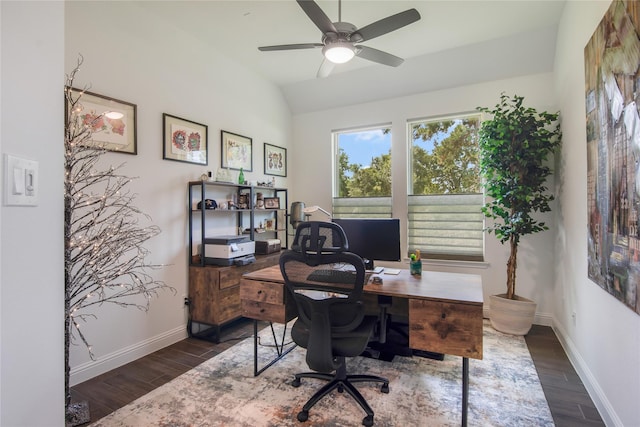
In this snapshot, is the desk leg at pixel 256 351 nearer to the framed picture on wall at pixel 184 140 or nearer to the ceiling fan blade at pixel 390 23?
the framed picture on wall at pixel 184 140

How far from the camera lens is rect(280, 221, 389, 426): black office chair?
1671mm

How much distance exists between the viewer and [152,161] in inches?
107

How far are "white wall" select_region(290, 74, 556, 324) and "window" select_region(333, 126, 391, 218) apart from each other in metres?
0.12

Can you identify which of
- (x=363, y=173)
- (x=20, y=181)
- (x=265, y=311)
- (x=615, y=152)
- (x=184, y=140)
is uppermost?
(x=184, y=140)

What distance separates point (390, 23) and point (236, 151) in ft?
7.38

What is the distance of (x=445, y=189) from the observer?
12.5 feet

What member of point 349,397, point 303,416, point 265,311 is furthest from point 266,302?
point 349,397

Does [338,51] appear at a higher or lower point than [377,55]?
lower

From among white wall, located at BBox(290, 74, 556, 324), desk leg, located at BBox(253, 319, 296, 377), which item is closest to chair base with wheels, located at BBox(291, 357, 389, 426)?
desk leg, located at BBox(253, 319, 296, 377)

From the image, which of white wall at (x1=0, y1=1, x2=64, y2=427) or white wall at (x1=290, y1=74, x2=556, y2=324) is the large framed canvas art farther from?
white wall at (x1=0, y1=1, x2=64, y2=427)

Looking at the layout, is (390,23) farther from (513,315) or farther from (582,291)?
(513,315)

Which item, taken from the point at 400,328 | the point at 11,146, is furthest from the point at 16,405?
the point at 400,328

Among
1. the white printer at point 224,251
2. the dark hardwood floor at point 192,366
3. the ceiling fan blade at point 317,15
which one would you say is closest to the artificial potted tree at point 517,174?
the dark hardwood floor at point 192,366

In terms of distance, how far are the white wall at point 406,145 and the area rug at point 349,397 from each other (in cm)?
107
